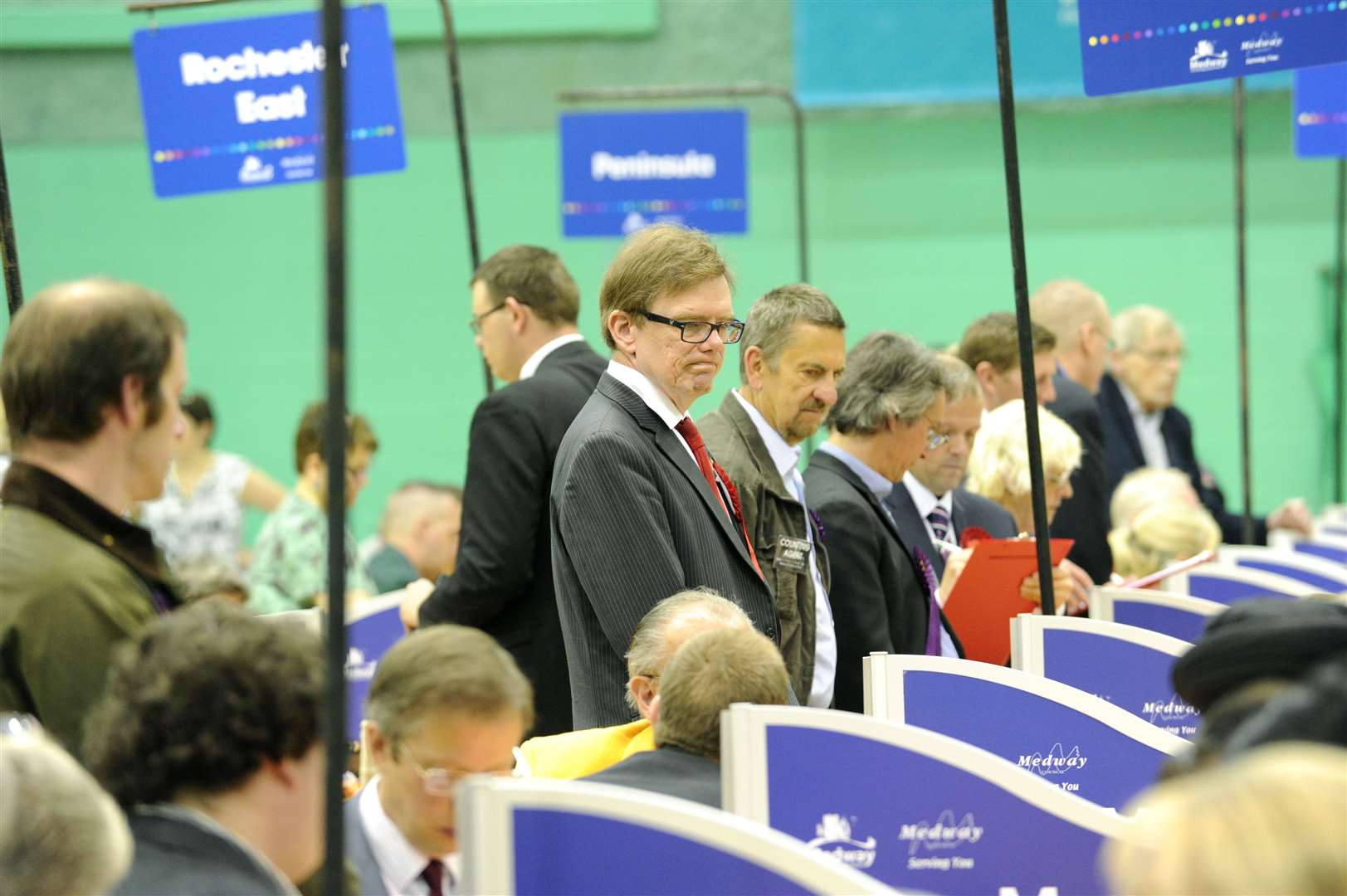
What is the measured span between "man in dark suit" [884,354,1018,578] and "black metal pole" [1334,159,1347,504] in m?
4.18

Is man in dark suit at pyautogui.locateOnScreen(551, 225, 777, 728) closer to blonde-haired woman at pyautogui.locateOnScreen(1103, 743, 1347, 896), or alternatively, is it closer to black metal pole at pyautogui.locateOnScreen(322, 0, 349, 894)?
black metal pole at pyautogui.locateOnScreen(322, 0, 349, 894)

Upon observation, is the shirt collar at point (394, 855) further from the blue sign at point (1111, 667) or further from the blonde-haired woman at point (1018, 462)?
the blonde-haired woman at point (1018, 462)

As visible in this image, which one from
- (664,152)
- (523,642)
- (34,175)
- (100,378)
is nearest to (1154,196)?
(664,152)

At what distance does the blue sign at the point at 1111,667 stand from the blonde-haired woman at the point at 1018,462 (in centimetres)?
86

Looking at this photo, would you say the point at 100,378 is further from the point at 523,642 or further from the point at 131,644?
the point at 523,642

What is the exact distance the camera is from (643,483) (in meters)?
2.62

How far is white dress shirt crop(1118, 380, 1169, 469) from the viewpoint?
624cm

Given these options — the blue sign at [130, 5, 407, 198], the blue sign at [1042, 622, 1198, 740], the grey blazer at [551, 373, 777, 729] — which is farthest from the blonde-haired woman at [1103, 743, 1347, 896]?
the blue sign at [130, 5, 407, 198]

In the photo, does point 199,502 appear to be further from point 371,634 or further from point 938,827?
point 938,827

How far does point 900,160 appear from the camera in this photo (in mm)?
9352

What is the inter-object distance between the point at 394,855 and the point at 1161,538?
10.3 ft

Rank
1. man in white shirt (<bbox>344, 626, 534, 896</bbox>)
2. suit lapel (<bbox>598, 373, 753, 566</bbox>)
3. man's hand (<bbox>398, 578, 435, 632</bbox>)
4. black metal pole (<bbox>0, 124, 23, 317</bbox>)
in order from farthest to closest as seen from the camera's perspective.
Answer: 1. man's hand (<bbox>398, 578, 435, 632</bbox>)
2. suit lapel (<bbox>598, 373, 753, 566</bbox>)
3. black metal pole (<bbox>0, 124, 23, 317</bbox>)
4. man in white shirt (<bbox>344, 626, 534, 896</bbox>)

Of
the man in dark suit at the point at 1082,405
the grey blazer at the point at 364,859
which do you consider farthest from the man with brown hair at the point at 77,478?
the man in dark suit at the point at 1082,405

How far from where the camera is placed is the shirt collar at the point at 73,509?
170 centimetres
